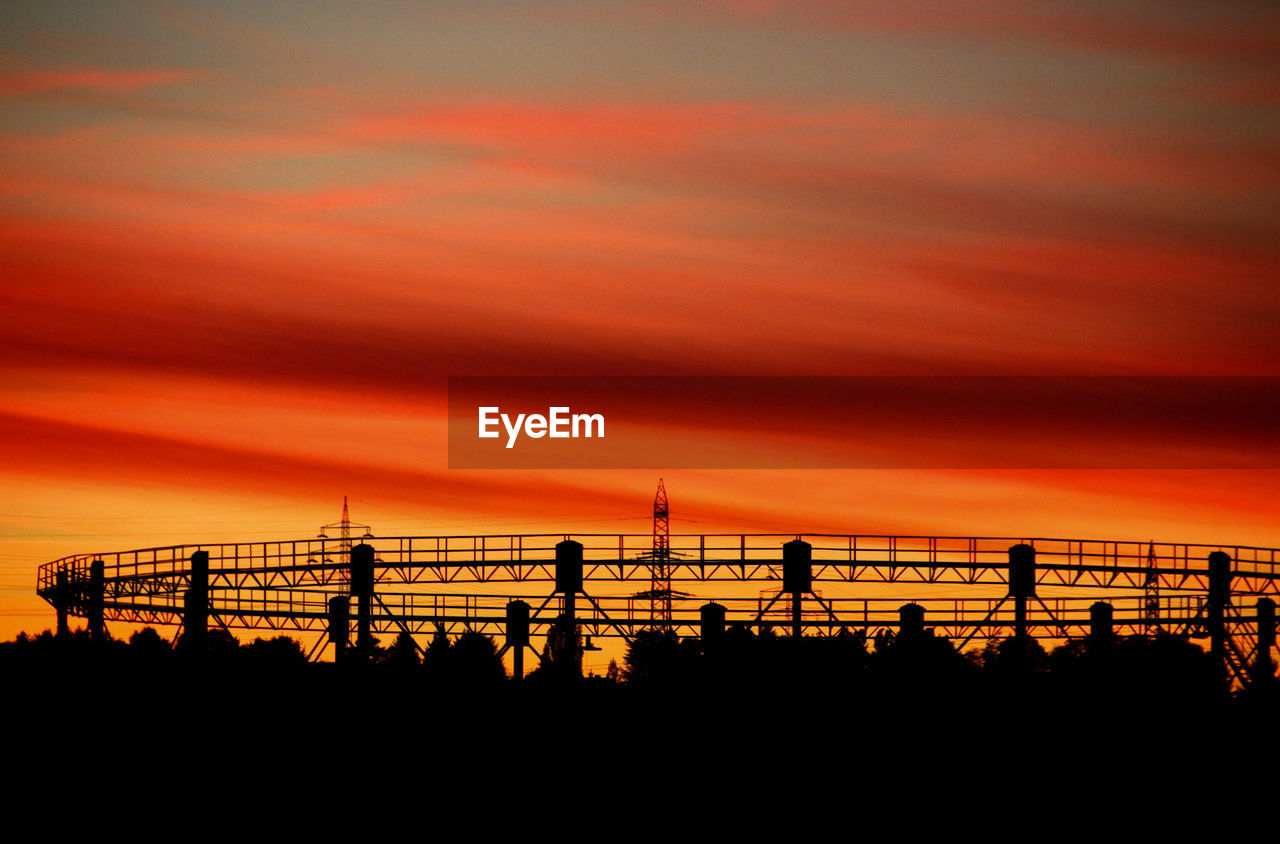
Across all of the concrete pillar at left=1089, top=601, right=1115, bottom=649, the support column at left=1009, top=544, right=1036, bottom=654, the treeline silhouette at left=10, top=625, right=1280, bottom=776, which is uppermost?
the support column at left=1009, top=544, right=1036, bottom=654

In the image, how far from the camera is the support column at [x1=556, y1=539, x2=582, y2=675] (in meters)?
57.6

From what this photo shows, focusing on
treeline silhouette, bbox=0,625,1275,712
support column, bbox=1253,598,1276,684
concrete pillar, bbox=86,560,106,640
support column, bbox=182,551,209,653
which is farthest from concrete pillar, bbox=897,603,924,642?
concrete pillar, bbox=86,560,106,640

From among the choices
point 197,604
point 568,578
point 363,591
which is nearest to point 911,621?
point 568,578

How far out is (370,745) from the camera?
47.8 meters

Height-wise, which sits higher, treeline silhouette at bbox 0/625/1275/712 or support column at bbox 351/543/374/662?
support column at bbox 351/543/374/662

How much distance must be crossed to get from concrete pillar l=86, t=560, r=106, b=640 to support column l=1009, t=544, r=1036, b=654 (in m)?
35.7

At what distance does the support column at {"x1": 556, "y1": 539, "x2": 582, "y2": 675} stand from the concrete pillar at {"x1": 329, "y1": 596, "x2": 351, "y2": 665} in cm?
791

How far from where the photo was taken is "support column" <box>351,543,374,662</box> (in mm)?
59562

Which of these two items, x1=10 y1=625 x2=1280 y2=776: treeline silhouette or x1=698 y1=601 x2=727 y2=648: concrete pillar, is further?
x1=698 y1=601 x2=727 y2=648: concrete pillar

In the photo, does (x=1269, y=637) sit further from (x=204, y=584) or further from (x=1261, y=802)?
(x=204, y=584)

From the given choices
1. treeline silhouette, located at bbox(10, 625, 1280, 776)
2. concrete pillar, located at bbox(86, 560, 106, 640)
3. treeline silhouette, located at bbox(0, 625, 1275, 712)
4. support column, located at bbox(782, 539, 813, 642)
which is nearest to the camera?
treeline silhouette, located at bbox(10, 625, 1280, 776)

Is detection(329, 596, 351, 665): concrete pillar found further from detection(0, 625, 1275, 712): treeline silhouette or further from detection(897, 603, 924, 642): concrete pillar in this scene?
detection(897, 603, 924, 642): concrete pillar

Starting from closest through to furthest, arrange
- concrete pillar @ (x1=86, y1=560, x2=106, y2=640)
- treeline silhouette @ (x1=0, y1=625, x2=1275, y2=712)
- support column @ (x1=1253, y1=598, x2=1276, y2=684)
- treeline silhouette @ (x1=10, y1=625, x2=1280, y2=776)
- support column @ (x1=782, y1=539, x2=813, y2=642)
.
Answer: treeline silhouette @ (x1=10, y1=625, x2=1280, y2=776) < treeline silhouette @ (x1=0, y1=625, x2=1275, y2=712) < support column @ (x1=782, y1=539, x2=813, y2=642) < support column @ (x1=1253, y1=598, x2=1276, y2=684) < concrete pillar @ (x1=86, y1=560, x2=106, y2=640)

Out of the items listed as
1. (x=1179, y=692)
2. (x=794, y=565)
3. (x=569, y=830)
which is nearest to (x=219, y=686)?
(x=794, y=565)
